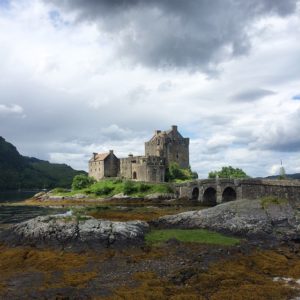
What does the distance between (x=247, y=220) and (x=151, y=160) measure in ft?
214

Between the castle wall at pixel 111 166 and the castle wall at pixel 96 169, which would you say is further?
the castle wall at pixel 96 169

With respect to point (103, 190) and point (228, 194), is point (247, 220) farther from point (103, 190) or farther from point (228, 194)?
point (103, 190)

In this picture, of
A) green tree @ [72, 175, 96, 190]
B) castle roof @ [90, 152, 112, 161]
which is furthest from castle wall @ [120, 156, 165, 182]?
green tree @ [72, 175, 96, 190]

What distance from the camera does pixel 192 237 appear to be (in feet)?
94.1

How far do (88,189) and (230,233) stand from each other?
63434 millimetres

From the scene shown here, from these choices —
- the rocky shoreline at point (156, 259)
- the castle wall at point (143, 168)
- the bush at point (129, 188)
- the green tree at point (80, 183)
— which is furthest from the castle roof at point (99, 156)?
the rocky shoreline at point (156, 259)

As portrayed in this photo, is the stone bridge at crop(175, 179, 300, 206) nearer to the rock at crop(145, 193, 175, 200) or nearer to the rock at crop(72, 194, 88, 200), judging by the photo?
the rock at crop(145, 193, 175, 200)

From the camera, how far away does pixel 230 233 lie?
101ft

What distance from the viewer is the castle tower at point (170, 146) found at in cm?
10181

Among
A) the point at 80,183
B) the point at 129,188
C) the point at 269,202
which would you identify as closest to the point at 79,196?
the point at 129,188

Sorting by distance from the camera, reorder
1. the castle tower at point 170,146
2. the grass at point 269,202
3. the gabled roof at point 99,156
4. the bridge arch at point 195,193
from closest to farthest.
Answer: the grass at point 269,202
the bridge arch at point 195,193
the castle tower at point 170,146
the gabled roof at point 99,156

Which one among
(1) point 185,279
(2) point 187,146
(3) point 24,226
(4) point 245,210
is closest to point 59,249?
(3) point 24,226

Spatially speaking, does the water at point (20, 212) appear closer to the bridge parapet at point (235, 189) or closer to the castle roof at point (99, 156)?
the bridge parapet at point (235, 189)

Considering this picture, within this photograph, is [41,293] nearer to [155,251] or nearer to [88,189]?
[155,251]
